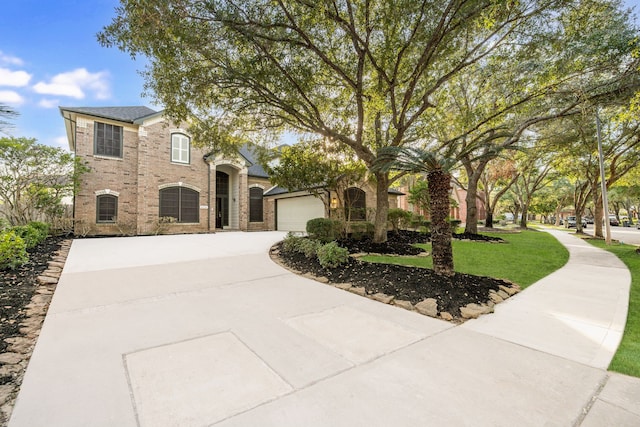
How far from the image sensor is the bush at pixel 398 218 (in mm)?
14609

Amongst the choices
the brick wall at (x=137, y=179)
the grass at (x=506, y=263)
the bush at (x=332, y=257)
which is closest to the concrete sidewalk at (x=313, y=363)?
the grass at (x=506, y=263)

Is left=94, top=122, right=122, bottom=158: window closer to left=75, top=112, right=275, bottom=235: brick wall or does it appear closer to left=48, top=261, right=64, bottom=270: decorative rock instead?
left=75, top=112, right=275, bottom=235: brick wall

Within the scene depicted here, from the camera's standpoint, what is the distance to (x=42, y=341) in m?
3.00

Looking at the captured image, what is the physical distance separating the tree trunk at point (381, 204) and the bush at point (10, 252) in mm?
9396

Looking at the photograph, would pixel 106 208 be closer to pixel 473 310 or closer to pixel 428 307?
pixel 428 307

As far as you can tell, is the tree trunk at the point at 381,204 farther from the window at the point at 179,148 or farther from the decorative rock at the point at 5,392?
the window at the point at 179,148

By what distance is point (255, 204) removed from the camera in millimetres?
20953

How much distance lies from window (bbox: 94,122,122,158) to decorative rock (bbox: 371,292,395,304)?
17.0 m

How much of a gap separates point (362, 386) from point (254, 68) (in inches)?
289

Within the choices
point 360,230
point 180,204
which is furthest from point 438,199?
point 180,204

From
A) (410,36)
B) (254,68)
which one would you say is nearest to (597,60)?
(410,36)

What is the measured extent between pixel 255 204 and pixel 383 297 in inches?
690

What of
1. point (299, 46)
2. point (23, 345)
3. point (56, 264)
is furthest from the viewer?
point (299, 46)

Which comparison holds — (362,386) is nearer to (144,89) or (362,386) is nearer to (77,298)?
(77,298)
